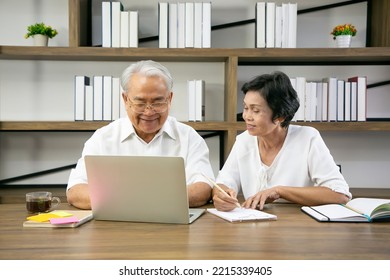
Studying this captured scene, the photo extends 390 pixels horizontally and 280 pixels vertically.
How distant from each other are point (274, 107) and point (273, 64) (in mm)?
1177

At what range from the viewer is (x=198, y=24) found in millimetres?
3014

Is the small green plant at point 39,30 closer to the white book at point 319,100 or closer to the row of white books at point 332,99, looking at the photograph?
the row of white books at point 332,99

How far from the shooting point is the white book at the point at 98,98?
3070mm

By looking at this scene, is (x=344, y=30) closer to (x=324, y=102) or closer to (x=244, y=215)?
(x=324, y=102)

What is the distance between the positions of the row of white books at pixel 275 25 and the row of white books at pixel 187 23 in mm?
341

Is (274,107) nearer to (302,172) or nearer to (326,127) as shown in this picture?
(302,172)

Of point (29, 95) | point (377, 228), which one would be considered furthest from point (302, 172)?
point (29, 95)

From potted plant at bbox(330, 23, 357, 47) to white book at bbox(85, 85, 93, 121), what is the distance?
1722mm

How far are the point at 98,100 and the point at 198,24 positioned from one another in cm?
85

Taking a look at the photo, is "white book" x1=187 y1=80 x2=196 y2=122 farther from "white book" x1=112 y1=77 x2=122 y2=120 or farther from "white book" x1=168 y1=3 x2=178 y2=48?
"white book" x1=112 y1=77 x2=122 y2=120

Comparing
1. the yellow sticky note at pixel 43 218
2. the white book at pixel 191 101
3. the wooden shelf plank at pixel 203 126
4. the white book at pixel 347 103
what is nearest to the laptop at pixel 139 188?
the yellow sticky note at pixel 43 218

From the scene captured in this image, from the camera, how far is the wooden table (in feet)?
3.83

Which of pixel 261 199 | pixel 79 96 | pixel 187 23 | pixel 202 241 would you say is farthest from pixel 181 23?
pixel 202 241
